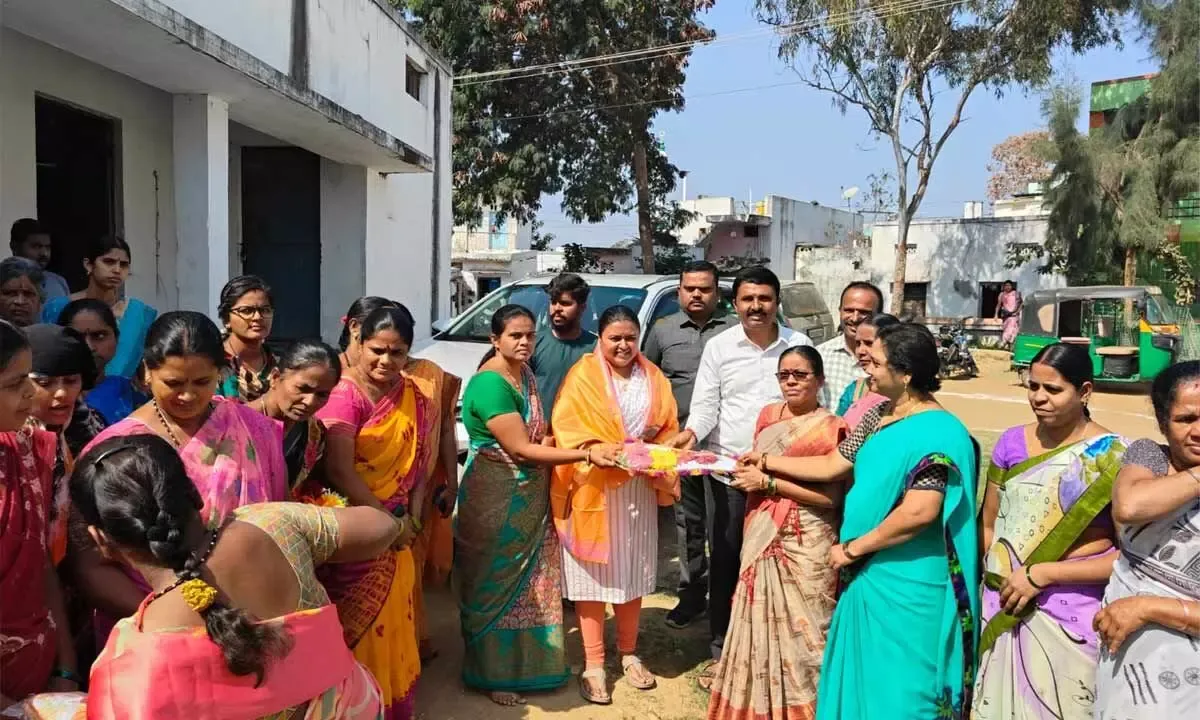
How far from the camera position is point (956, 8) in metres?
17.5

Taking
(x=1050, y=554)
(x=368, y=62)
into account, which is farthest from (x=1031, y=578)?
(x=368, y=62)

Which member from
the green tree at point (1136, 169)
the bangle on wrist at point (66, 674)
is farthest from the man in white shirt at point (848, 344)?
the green tree at point (1136, 169)

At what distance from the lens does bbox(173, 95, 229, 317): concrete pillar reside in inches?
264

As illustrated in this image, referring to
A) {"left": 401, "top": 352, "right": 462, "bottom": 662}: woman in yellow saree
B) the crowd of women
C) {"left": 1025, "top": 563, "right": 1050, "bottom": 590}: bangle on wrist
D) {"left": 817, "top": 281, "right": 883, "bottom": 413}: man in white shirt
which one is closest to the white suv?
{"left": 817, "top": 281, "right": 883, "bottom": 413}: man in white shirt

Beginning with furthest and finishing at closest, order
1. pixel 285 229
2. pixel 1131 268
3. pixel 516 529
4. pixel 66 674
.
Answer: pixel 1131 268 < pixel 285 229 < pixel 516 529 < pixel 66 674

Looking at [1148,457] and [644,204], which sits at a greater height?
[644,204]

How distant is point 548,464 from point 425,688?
1.18 meters

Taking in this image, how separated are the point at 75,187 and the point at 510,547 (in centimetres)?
586

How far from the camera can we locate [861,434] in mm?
2918

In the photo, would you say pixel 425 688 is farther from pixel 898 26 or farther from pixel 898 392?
pixel 898 26

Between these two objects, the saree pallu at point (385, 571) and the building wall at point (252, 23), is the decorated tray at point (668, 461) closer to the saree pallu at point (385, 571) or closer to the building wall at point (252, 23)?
the saree pallu at point (385, 571)

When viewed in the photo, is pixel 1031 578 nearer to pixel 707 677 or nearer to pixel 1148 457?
pixel 1148 457

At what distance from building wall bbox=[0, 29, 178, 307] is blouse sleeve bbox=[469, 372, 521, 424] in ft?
14.0

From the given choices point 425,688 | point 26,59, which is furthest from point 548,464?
point 26,59
